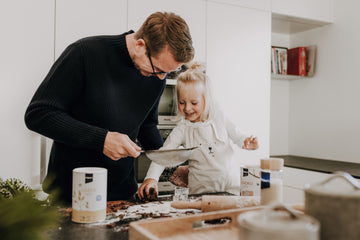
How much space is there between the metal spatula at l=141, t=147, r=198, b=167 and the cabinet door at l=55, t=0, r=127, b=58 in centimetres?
125

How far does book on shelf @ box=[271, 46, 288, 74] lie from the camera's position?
3.04 meters

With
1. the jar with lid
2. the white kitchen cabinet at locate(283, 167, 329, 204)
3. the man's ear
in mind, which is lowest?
the white kitchen cabinet at locate(283, 167, 329, 204)

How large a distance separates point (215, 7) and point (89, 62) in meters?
1.51

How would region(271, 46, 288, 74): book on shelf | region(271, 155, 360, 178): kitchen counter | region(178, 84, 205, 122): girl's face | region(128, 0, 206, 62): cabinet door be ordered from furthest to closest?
region(271, 46, 288, 74): book on shelf, region(271, 155, 360, 178): kitchen counter, region(128, 0, 206, 62): cabinet door, region(178, 84, 205, 122): girl's face

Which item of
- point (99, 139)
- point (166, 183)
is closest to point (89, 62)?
point (99, 139)

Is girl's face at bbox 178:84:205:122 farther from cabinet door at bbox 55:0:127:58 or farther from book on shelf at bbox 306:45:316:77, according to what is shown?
book on shelf at bbox 306:45:316:77

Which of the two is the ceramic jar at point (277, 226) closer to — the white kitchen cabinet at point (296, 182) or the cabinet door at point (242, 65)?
the cabinet door at point (242, 65)

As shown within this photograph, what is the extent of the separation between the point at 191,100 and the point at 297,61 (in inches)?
71.8

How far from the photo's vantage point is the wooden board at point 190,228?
0.64m

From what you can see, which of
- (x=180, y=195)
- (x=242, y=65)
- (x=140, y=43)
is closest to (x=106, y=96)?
(x=140, y=43)

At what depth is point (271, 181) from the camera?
81 cm

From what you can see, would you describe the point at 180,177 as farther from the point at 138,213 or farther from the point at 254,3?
the point at 254,3

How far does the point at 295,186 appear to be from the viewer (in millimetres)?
2561

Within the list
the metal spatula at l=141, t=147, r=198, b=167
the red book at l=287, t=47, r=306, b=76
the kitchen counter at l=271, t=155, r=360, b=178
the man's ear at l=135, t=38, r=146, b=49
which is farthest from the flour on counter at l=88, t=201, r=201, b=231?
the red book at l=287, t=47, r=306, b=76
